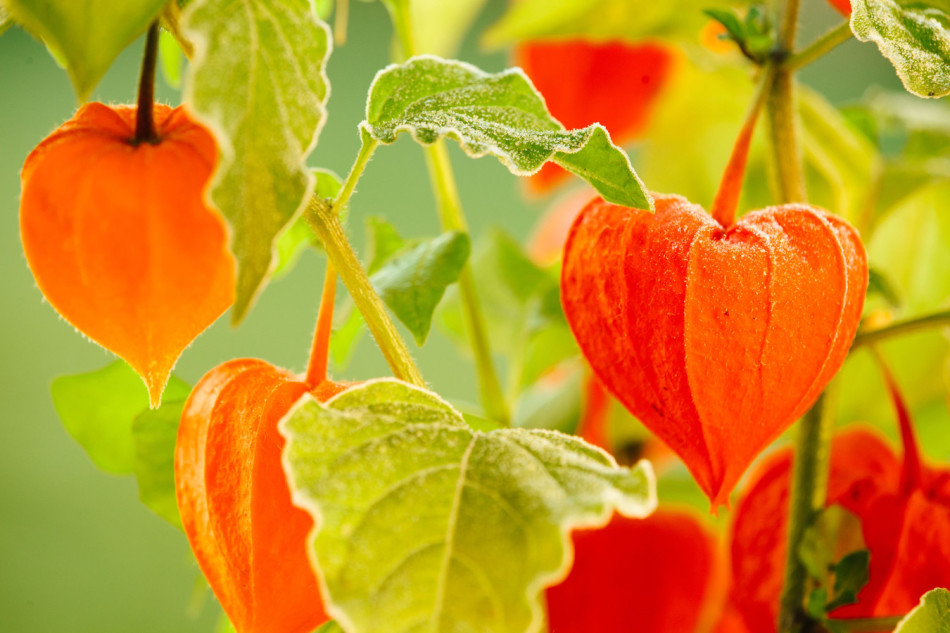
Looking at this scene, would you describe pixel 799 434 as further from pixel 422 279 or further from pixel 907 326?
pixel 422 279

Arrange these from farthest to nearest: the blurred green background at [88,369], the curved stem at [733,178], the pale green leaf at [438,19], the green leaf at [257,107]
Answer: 1. the blurred green background at [88,369]
2. the pale green leaf at [438,19]
3. the curved stem at [733,178]
4. the green leaf at [257,107]

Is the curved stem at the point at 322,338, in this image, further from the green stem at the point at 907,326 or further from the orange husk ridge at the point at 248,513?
the green stem at the point at 907,326

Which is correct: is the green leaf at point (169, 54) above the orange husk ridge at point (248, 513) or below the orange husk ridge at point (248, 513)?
above

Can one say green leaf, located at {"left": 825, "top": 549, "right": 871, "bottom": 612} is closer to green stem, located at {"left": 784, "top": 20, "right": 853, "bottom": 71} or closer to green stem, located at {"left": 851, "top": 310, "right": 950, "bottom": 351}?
green stem, located at {"left": 851, "top": 310, "right": 950, "bottom": 351}

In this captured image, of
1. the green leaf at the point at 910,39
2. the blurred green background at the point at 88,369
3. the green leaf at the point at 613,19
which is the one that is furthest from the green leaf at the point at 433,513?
the blurred green background at the point at 88,369

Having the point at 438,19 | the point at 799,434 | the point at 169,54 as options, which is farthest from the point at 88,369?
the point at 799,434
